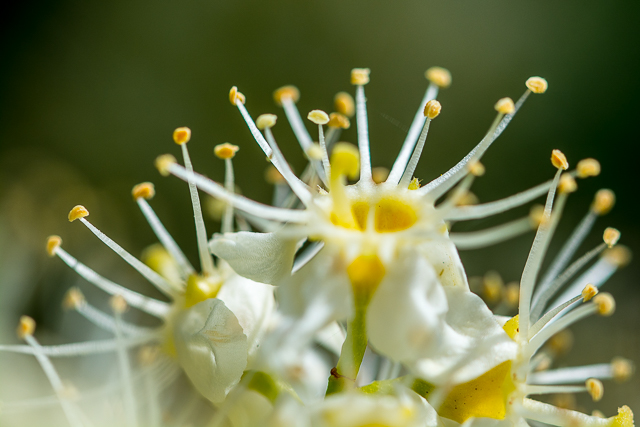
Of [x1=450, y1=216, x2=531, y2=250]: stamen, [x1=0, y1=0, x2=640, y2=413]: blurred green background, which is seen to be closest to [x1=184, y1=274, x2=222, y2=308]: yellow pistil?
[x1=450, y1=216, x2=531, y2=250]: stamen

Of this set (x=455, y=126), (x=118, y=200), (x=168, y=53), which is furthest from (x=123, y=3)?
(x=455, y=126)

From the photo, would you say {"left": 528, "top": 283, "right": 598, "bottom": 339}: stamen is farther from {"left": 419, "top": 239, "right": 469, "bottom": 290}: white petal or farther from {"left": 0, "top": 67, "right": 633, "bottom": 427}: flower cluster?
{"left": 419, "top": 239, "right": 469, "bottom": 290}: white petal

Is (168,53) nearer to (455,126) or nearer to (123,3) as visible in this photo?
(123,3)

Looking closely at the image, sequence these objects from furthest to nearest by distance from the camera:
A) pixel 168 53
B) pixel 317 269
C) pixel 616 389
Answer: pixel 168 53 → pixel 616 389 → pixel 317 269

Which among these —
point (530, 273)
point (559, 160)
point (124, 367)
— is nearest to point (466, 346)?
point (530, 273)

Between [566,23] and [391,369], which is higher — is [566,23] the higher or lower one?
the higher one

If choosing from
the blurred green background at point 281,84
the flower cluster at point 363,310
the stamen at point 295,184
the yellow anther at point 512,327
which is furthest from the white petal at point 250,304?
the blurred green background at point 281,84
